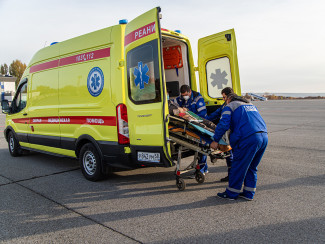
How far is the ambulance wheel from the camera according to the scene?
15.9 feet

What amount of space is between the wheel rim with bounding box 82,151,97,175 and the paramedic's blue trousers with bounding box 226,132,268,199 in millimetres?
2439

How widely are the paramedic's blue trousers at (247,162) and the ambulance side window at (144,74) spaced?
4.50ft

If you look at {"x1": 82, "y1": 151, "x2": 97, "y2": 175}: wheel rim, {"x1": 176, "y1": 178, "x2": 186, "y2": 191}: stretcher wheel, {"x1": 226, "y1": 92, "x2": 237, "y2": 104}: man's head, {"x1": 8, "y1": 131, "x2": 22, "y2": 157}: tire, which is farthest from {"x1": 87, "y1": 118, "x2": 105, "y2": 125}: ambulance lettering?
{"x1": 8, "y1": 131, "x2": 22, "y2": 157}: tire

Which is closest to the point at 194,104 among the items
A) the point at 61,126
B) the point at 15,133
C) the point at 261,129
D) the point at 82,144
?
the point at 261,129

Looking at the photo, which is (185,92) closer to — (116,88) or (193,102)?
(193,102)

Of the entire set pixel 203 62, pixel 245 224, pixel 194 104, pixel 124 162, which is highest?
pixel 203 62

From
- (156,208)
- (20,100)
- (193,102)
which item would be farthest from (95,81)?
(20,100)

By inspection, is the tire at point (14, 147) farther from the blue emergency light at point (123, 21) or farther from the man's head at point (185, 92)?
the man's head at point (185, 92)

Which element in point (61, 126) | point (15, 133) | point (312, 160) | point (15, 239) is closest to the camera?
point (15, 239)

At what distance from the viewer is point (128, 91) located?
437cm

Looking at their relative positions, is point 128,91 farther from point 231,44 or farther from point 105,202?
point 231,44

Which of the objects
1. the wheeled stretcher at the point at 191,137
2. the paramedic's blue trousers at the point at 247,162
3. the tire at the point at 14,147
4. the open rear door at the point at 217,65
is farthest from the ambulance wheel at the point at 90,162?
the tire at the point at 14,147

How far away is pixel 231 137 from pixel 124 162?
5.73ft

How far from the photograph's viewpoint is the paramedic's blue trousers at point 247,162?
380 cm
